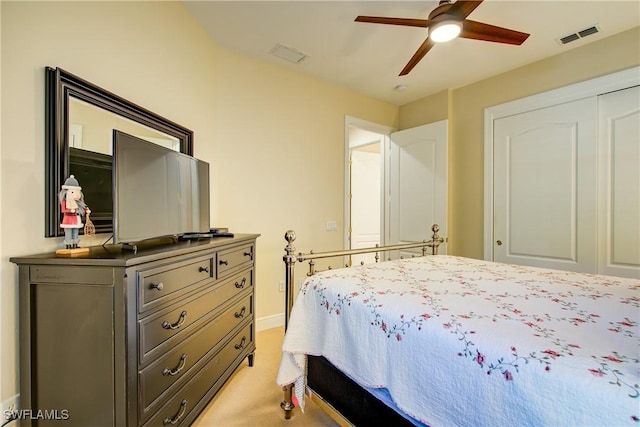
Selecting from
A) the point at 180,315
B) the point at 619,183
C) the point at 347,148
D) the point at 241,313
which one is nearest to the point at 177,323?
the point at 180,315

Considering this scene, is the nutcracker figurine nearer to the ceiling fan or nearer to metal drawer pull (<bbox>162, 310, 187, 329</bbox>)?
metal drawer pull (<bbox>162, 310, 187, 329</bbox>)

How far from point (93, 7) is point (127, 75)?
12.8 inches

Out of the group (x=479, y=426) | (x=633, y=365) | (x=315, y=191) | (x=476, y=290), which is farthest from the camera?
(x=315, y=191)

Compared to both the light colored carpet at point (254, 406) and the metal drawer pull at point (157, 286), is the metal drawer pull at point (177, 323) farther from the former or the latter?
the light colored carpet at point (254, 406)

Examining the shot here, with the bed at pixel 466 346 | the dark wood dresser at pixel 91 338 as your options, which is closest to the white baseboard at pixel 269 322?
the bed at pixel 466 346

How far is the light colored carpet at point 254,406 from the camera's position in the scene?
1640mm

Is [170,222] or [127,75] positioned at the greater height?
[127,75]

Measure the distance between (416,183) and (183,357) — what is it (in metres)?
3.20

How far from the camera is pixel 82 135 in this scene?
1386 millimetres

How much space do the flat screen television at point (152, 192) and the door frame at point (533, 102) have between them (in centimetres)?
298

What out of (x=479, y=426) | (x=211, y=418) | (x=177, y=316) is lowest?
(x=211, y=418)

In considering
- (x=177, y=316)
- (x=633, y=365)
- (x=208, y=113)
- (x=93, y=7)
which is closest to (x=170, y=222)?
(x=177, y=316)

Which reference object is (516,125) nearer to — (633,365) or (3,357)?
(633,365)

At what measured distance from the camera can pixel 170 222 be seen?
1648 millimetres
